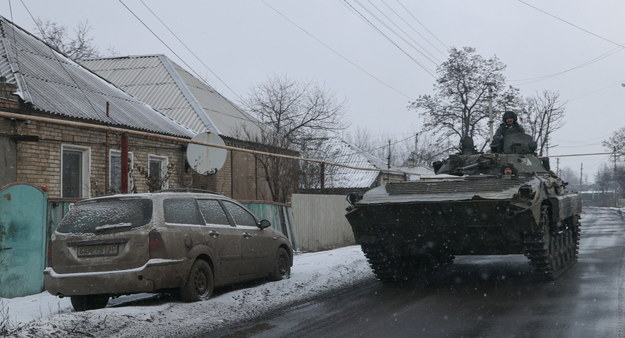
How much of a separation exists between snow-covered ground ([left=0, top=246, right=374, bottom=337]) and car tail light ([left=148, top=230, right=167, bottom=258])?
581mm

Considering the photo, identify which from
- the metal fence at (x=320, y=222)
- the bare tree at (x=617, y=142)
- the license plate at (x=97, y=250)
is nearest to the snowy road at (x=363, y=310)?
the license plate at (x=97, y=250)

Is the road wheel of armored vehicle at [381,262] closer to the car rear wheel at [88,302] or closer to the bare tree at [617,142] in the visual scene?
the car rear wheel at [88,302]

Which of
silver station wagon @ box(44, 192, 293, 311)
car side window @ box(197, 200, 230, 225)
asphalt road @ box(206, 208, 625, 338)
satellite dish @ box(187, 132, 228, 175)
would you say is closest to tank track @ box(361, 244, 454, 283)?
asphalt road @ box(206, 208, 625, 338)

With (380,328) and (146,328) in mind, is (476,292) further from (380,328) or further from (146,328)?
(146,328)

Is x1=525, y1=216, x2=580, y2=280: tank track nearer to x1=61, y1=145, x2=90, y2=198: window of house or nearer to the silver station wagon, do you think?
the silver station wagon

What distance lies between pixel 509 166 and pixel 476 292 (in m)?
2.89

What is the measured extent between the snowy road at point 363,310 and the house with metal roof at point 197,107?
30.1 ft

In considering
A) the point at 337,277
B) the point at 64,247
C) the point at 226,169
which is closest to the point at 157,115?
the point at 226,169

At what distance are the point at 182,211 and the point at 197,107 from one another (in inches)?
575

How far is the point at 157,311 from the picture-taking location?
720cm

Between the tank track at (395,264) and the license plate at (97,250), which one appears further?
the tank track at (395,264)

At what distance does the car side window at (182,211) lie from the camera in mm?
8078

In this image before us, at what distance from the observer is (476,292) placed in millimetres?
9148

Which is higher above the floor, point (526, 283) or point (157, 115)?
point (157, 115)
